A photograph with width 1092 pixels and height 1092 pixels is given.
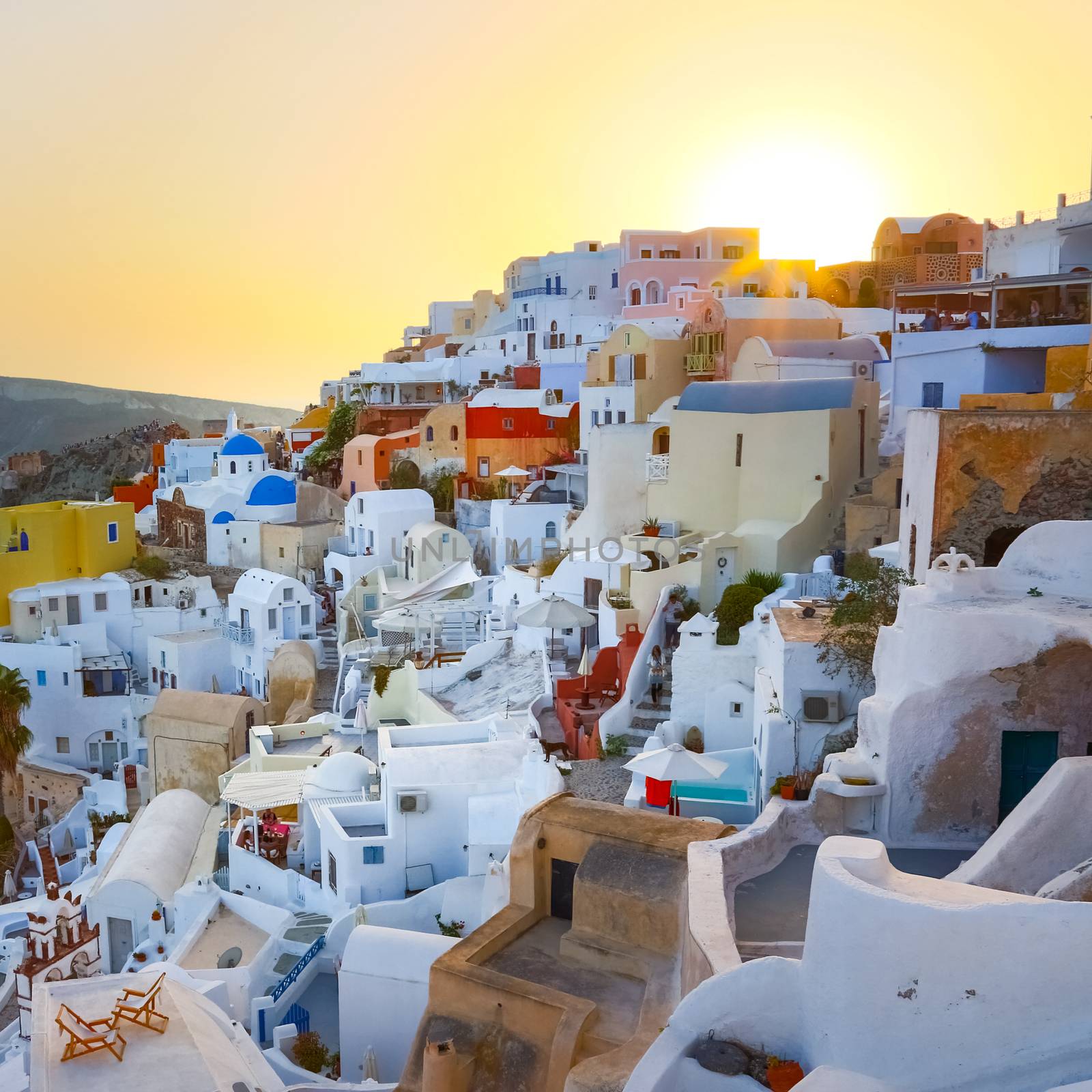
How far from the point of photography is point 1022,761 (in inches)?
419

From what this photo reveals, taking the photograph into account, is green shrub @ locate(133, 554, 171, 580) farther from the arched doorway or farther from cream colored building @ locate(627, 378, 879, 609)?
the arched doorway

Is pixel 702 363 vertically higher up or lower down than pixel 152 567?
higher up

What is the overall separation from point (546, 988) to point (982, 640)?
4978 mm

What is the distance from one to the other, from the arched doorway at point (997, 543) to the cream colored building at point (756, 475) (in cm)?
907

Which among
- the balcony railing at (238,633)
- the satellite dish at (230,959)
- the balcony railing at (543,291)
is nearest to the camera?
the satellite dish at (230,959)

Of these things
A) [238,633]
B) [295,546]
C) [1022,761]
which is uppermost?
[1022,761]

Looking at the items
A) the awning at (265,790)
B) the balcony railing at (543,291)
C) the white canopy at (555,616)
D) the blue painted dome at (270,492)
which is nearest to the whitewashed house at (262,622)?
the blue painted dome at (270,492)

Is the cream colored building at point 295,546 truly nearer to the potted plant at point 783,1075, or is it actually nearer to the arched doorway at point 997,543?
the arched doorway at point 997,543

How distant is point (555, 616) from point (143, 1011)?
1156cm

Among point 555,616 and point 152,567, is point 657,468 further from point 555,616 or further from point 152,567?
point 152,567

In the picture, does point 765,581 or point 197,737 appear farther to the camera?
point 197,737

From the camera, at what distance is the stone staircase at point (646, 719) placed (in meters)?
18.4

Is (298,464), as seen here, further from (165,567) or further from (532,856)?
(532,856)

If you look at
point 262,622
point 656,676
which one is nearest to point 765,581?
point 656,676
